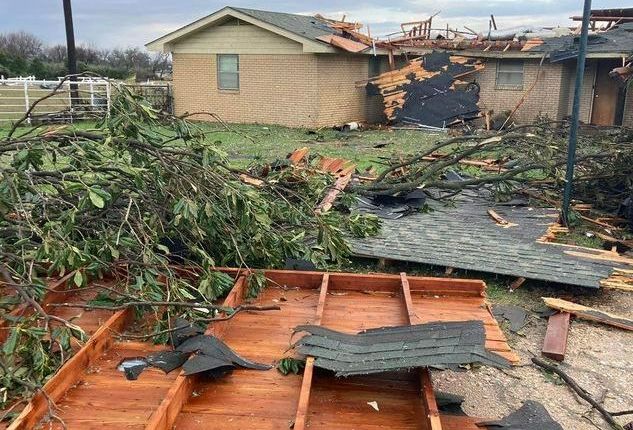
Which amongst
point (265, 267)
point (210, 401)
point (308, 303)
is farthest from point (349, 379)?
point (265, 267)

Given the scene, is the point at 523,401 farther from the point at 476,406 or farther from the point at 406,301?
the point at 406,301

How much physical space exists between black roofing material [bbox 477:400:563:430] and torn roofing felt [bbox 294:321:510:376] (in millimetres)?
419

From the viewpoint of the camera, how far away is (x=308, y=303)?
4.58m

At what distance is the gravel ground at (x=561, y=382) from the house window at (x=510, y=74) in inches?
708

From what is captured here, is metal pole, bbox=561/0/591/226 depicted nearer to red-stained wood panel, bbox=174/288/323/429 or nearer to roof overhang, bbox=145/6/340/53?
red-stained wood panel, bbox=174/288/323/429

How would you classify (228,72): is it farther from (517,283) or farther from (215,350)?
(215,350)

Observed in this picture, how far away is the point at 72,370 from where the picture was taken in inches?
129

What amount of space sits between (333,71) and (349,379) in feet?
62.2

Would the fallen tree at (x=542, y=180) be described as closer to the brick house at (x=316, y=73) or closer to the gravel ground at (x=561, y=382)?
the gravel ground at (x=561, y=382)

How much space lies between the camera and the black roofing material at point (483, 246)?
20.9 ft

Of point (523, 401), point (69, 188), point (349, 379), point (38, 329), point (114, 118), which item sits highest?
point (114, 118)

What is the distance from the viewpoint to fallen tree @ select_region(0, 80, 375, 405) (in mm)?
4047

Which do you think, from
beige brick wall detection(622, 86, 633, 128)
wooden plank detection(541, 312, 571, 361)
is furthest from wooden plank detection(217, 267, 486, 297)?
beige brick wall detection(622, 86, 633, 128)

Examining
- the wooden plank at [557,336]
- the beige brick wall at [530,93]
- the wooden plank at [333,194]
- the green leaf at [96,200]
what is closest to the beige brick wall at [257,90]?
the beige brick wall at [530,93]
